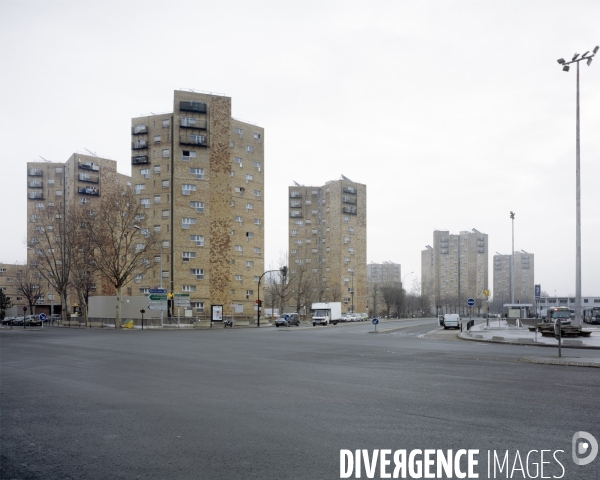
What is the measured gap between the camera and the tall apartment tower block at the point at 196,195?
6944cm

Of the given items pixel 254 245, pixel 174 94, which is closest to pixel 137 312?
pixel 254 245

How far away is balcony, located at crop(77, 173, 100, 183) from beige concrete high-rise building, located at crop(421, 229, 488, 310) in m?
105

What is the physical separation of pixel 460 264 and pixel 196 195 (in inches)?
4529

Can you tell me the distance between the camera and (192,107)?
232 ft

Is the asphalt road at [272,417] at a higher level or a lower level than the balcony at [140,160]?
lower

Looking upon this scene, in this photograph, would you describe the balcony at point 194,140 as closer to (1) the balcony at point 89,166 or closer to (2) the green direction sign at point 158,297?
(2) the green direction sign at point 158,297

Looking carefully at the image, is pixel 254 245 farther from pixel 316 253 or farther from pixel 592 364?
pixel 592 364

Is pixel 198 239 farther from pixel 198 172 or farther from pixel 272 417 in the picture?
pixel 272 417

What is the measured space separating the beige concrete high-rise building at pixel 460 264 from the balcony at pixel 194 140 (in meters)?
108

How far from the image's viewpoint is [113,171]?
110 metres

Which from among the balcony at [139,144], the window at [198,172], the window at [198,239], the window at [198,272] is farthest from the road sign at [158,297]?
the balcony at [139,144]

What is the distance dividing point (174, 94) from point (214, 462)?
71.6 metres

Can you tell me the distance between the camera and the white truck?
212ft

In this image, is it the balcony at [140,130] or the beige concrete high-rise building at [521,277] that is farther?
the beige concrete high-rise building at [521,277]
